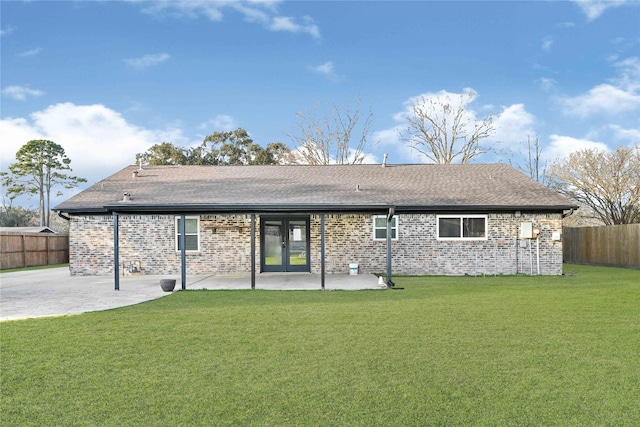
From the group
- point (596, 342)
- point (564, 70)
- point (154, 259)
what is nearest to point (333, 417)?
point (596, 342)

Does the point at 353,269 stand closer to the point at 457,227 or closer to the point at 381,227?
the point at 381,227

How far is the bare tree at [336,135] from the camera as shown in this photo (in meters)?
32.0

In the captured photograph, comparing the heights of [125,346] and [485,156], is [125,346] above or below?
below

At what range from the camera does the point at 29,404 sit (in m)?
4.02

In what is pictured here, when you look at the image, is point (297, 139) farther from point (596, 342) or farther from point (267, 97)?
point (596, 342)

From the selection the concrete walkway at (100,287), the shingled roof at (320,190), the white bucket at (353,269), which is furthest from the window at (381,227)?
the concrete walkway at (100,287)

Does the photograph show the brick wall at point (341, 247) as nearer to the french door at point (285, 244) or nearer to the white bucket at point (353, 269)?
the white bucket at point (353, 269)

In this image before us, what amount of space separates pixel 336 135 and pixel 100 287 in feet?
73.2

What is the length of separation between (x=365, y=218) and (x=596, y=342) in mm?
9614

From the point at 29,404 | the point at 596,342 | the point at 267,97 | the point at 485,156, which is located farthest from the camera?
the point at 485,156

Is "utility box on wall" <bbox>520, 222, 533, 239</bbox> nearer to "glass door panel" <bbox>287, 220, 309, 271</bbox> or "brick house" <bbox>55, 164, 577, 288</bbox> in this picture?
"brick house" <bbox>55, 164, 577, 288</bbox>

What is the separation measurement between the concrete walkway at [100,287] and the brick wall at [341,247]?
26.9 inches

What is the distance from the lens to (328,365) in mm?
5035

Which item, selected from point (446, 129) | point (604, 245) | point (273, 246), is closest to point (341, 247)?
point (273, 246)
